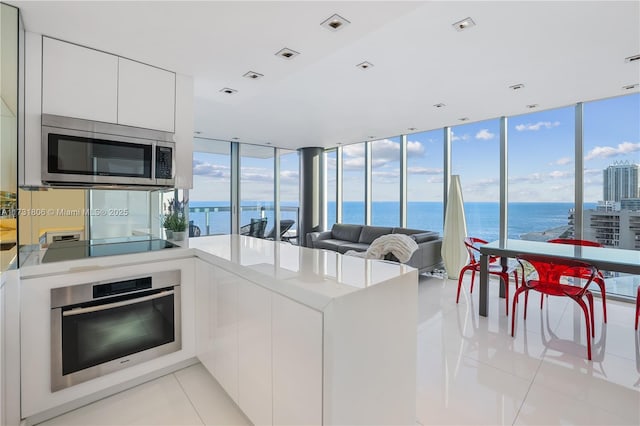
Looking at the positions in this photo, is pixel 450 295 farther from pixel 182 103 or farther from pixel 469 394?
pixel 182 103

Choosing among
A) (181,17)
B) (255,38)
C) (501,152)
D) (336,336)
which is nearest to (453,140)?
(501,152)

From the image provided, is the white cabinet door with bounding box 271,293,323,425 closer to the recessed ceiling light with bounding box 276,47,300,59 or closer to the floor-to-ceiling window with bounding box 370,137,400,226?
the recessed ceiling light with bounding box 276,47,300,59

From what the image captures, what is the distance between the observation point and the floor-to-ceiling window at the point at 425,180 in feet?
19.3

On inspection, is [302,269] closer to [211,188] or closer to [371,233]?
[371,233]

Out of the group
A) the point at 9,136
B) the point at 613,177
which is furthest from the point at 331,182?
the point at 9,136

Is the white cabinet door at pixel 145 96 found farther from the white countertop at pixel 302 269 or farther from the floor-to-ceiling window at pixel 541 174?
the floor-to-ceiling window at pixel 541 174

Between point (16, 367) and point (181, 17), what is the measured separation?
2154 mm

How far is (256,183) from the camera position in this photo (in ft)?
25.0

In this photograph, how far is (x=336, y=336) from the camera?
1146 millimetres

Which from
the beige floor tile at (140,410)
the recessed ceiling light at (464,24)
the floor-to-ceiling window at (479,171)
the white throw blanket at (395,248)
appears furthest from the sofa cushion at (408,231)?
the beige floor tile at (140,410)

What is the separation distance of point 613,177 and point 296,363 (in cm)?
506

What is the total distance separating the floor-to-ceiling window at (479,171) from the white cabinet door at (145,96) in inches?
184

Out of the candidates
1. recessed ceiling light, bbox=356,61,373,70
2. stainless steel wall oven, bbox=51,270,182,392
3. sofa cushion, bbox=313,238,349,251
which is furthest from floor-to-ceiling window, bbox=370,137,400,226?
stainless steel wall oven, bbox=51,270,182,392

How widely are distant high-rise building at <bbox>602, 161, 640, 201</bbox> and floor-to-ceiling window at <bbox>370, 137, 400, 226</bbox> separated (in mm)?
3223
